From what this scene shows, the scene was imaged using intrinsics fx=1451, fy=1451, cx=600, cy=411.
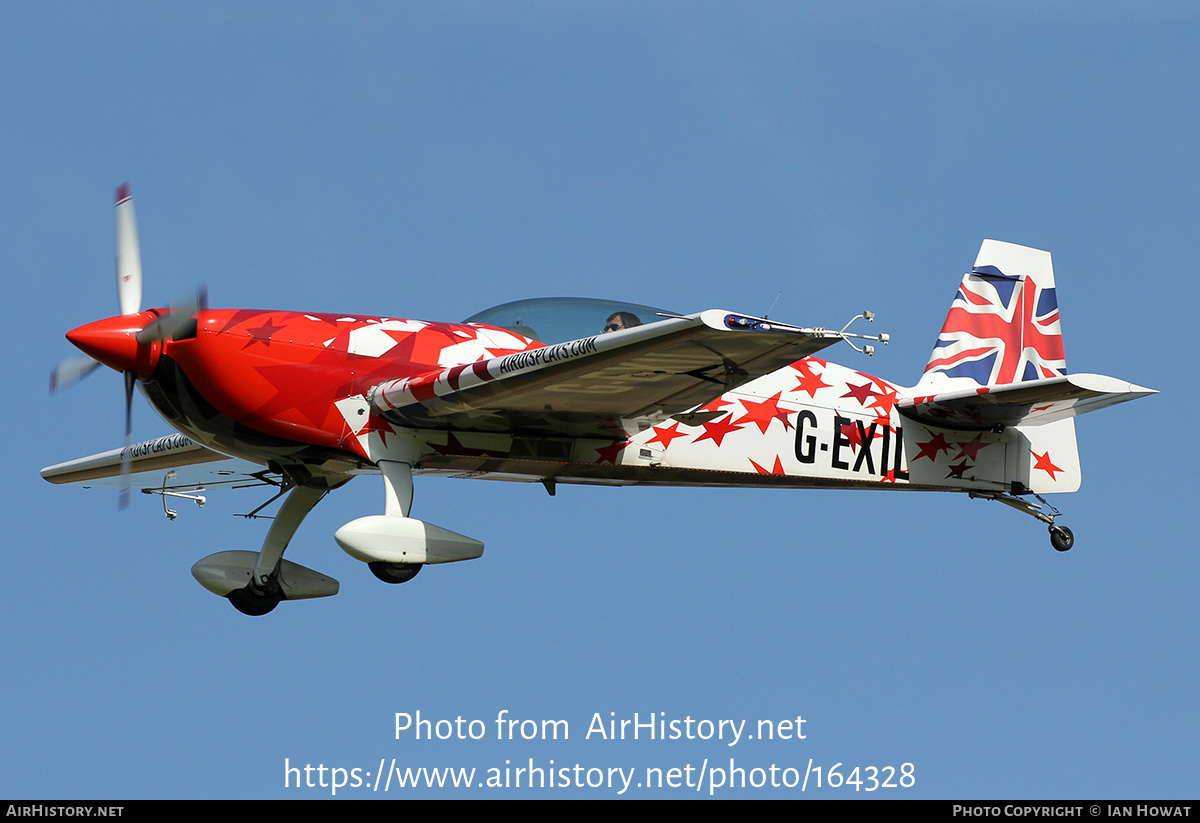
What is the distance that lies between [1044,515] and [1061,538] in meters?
0.29

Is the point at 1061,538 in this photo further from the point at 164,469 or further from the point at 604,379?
the point at 164,469

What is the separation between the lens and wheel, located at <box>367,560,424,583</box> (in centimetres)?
1136

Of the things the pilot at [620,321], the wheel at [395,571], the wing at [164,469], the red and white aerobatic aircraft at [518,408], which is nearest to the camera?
the red and white aerobatic aircraft at [518,408]

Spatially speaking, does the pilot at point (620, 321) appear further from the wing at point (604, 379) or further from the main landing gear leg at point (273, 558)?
the main landing gear leg at point (273, 558)

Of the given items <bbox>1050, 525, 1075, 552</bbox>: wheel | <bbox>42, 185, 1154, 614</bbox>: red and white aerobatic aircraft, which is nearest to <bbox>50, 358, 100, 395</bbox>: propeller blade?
<bbox>42, 185, 1154, 614</bbox>: red and white aerobatic aircraft

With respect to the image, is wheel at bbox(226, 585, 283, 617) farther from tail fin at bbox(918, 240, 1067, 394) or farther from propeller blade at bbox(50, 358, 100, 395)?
tail fin at bbox(918, 240, 1067, 394)

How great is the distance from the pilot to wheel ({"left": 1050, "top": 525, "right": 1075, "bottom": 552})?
5521 millimetres

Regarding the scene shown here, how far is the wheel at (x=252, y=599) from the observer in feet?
→ 42.2

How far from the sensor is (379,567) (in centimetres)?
1137

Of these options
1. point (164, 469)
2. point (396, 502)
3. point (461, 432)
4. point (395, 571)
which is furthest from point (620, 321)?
point (164, 469)

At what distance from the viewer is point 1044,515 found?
15.0m

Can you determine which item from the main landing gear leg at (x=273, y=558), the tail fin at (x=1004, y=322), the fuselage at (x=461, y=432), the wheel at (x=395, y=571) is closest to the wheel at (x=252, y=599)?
the main landing gear leg at (x=273, y=558)

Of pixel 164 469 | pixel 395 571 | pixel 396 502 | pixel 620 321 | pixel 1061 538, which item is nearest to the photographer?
pixel 395 571

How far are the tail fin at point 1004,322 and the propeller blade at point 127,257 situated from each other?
8.22 meters
